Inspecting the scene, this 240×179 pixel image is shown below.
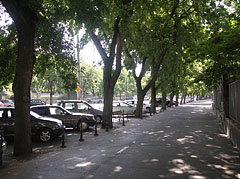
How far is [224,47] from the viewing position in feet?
23.7

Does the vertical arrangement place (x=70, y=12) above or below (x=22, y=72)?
above

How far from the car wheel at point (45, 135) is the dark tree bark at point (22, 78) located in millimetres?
2605

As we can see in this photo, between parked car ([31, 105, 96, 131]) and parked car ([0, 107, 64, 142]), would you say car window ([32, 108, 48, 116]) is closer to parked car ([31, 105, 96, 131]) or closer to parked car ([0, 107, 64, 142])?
parked car ([31, 105, 96, 131])

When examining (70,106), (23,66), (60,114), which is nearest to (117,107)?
(70,106)

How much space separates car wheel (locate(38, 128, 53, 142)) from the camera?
34.9ft

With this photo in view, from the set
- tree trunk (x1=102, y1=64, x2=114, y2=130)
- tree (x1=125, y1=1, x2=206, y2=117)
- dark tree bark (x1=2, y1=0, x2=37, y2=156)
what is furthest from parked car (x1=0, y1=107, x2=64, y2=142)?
tree (x1=125, y1=1, x2=206, y2=117)

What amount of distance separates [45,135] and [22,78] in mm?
3722

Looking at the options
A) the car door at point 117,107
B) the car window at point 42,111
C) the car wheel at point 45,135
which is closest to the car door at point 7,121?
A: the car wheel at point 45,135

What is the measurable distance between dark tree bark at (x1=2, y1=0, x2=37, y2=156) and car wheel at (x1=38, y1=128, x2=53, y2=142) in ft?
8.55

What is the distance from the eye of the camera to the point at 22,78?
783cm

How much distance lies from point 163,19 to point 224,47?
12626 mm

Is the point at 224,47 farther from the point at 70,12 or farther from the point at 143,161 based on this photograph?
the point at 70,12

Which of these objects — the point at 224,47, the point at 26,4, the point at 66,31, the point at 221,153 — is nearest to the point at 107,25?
the point at 66,31

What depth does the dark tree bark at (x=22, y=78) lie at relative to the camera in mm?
7797
